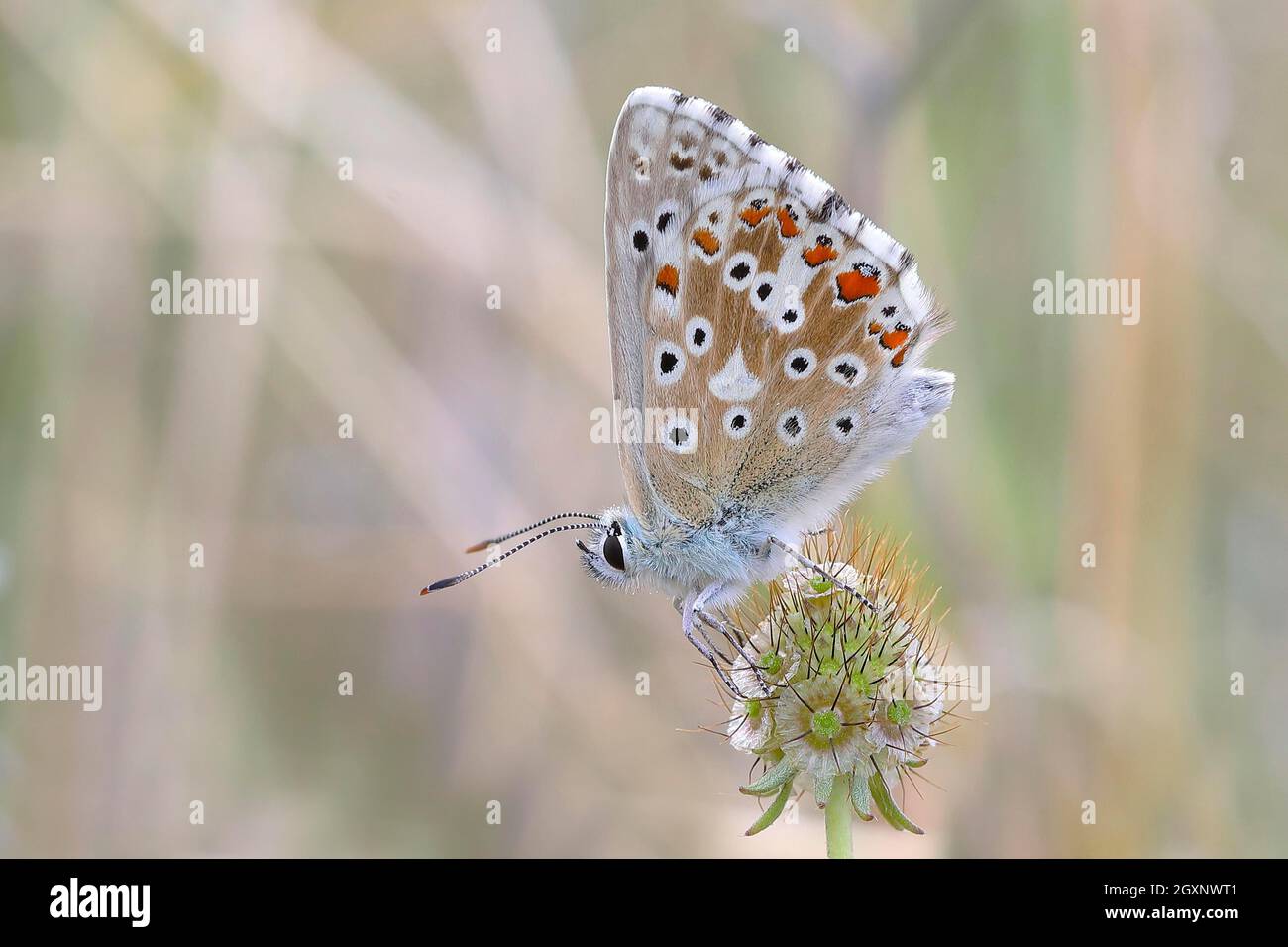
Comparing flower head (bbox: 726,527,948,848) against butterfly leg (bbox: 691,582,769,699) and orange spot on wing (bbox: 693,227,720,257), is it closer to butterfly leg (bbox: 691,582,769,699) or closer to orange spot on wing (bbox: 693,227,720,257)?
butterfly leg (bbox: 691,582,769,699)

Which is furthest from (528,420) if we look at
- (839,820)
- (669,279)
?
(839,820)

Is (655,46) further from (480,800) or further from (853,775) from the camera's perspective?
(853,775)

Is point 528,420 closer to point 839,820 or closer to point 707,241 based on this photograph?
point 707,241

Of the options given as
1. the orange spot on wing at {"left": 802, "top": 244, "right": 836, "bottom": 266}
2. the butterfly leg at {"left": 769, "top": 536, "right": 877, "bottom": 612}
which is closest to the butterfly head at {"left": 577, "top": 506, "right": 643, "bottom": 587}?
the butterfly leg at {"left": 769, "top": 536, "right": 877, "bottom": 612}

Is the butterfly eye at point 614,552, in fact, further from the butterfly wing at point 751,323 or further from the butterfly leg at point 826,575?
the butterfly leg at point 826,575

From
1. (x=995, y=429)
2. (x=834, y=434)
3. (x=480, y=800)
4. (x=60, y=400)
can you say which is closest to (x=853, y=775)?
(x=834, y=434)

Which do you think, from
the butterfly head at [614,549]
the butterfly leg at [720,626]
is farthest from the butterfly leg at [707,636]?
the butterfly head at [614,549]

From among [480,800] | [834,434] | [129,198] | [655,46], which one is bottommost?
[480,800]
